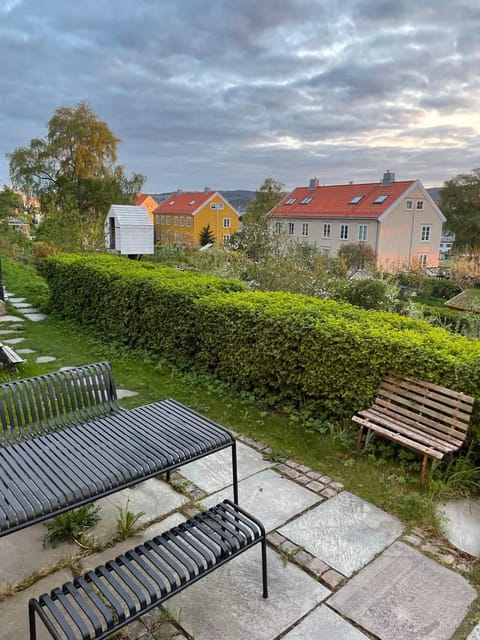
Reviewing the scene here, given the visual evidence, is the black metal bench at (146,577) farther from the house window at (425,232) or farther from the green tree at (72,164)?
the house window at (425,232)

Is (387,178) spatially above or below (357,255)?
above

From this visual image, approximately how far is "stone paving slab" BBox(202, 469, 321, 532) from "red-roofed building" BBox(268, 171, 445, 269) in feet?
101

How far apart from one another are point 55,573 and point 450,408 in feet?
9.87

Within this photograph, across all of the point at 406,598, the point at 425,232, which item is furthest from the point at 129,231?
the point at 425,232

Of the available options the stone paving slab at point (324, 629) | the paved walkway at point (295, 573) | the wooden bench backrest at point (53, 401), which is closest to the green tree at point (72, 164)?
the wooden bench backrest at point (53, 401)

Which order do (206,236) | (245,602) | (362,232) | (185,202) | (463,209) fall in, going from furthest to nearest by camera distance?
(185,202), (206,236), (463,209), (362,232), (245,602)

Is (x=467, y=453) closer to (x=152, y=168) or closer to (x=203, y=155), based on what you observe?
(x=152, y=168)

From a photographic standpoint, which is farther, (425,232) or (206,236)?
(206,236)

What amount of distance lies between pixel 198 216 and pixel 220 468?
160 feet

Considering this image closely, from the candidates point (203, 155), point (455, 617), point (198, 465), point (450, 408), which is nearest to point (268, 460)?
point (198, 465)

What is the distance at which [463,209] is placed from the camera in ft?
128

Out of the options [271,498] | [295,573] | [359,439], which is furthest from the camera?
[359,439]

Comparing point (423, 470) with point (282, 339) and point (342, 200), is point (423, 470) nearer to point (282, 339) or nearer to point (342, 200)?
point (282, 339)

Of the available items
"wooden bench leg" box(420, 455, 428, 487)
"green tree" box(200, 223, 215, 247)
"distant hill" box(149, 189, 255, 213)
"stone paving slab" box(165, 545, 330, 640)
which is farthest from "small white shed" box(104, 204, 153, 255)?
"distant hill" box(149, 189, 255, 213)
